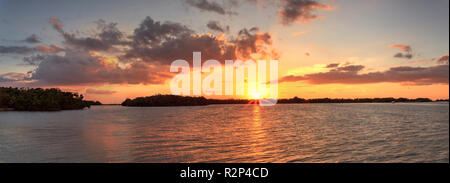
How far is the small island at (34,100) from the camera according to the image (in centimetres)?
15000

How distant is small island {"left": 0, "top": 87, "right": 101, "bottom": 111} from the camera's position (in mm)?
150000

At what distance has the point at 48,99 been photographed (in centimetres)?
15600

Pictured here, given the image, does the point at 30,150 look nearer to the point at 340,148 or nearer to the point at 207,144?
the point at 207,144

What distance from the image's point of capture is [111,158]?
67.1 ft

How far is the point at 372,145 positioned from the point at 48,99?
585ft

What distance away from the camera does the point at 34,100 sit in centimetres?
15112
